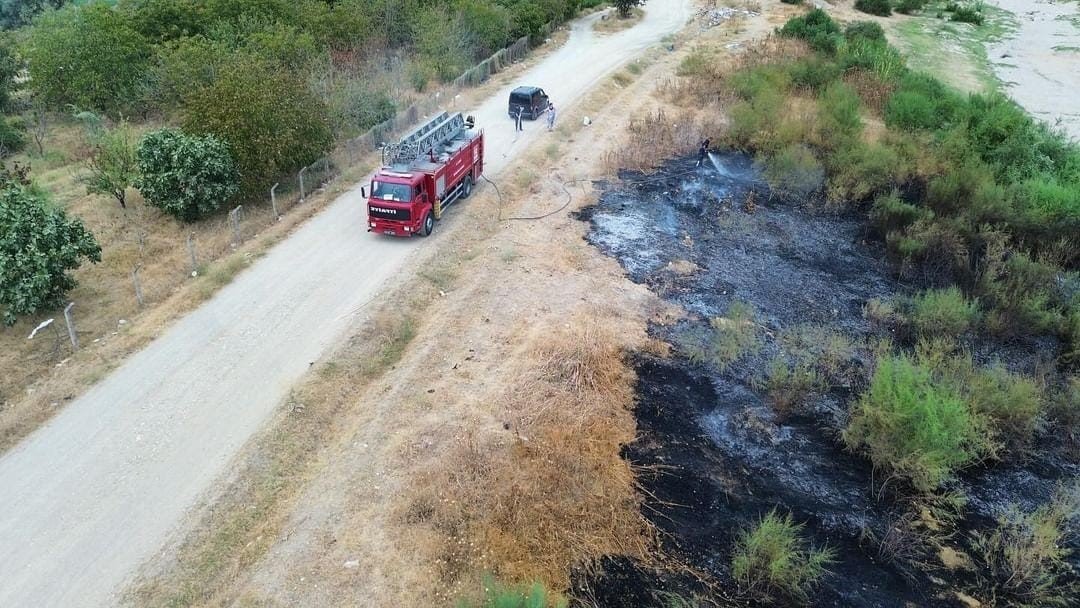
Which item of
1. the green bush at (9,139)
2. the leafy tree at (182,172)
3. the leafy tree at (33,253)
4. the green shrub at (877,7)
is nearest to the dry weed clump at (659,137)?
the leafy tree at (182,172)

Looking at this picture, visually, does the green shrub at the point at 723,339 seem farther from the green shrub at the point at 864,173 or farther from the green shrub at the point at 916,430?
the green shrub at the point at 864,173

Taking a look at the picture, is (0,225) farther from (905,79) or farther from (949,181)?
(905,79)

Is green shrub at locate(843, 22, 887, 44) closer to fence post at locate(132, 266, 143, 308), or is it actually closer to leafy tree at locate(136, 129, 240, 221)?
leafy tree at locate(136, 129, 240, 221)

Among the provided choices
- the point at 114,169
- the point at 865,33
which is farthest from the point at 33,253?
the point at 865,33

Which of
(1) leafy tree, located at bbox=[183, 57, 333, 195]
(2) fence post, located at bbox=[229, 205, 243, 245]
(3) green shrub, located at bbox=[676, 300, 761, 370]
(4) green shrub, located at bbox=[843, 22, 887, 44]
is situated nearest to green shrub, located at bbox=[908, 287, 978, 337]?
(3) green shrub, located at bbox=[676, 300, 761, 370]

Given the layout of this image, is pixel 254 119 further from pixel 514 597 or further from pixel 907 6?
pixel 907 6

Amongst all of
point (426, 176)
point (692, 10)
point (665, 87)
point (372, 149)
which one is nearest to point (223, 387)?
point (426, 176)
